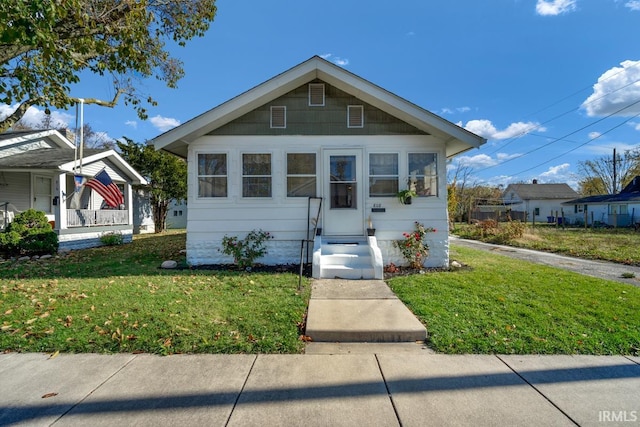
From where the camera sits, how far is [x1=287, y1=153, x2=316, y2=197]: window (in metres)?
7.99

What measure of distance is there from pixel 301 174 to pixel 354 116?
6.71ft

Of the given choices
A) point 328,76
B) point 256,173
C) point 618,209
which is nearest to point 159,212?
point 256,173

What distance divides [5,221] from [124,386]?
12666 mm

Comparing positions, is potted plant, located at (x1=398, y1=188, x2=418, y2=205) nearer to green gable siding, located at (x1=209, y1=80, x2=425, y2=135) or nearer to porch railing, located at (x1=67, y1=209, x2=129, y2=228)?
green gable siding, located at (x1=209, y1=80, x2=425, y2=135)

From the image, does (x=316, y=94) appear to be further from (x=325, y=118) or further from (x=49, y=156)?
(x=49, y=156)

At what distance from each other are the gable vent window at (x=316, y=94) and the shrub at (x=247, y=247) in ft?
11.8

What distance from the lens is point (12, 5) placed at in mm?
4027

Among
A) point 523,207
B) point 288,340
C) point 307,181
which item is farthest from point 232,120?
point 523,207

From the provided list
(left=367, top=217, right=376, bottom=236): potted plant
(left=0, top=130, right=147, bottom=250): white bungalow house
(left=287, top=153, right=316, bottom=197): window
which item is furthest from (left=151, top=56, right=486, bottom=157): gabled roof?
(left=0, top=130, right=147, bottom=250): white bungalow house

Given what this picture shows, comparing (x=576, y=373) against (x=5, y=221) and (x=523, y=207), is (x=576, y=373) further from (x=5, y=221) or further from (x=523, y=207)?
(x=523, y=207)

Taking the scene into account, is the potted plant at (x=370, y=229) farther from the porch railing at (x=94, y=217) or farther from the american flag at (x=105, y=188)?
the porch railing at (x=94, y=217)

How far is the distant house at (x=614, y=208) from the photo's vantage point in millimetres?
26094

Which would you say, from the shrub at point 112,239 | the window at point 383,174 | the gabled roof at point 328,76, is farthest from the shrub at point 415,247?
the shrub at point 112,239

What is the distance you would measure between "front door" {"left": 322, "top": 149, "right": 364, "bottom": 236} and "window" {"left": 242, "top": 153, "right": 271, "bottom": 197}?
58.6 inches
